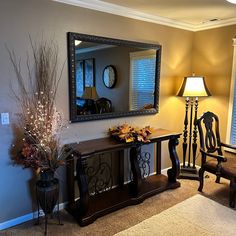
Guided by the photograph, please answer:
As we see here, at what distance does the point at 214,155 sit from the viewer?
289 centimetres

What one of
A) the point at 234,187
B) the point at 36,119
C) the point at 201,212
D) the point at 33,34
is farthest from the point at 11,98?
the point at 234,187

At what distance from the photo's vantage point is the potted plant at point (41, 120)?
215 centimetres

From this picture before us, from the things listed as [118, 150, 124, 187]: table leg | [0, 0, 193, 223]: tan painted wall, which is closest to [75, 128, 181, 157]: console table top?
[0, 0, 193, 223]: tan painted wall

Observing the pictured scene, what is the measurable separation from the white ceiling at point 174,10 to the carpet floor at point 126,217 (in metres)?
2.31

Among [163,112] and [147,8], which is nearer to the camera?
[147,8]

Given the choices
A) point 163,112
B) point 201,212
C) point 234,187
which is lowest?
point 201,212

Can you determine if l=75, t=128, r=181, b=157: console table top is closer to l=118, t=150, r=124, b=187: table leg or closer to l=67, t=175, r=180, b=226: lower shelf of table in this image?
l=118, t=150, r=124, b=187: table leg

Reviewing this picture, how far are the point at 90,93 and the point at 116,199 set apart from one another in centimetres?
129

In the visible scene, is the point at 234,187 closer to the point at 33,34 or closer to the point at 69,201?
the point at 69,201

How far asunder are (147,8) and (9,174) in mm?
2412

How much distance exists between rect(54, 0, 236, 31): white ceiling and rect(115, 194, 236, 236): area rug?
233cm

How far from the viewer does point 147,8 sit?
2764 millimetres

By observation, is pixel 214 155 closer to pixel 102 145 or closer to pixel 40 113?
pixel 102 145

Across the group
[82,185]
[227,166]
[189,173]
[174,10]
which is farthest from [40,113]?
[189,173]
